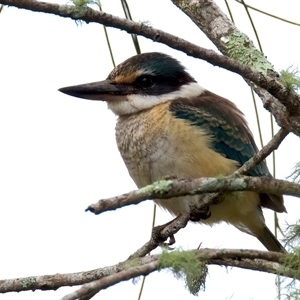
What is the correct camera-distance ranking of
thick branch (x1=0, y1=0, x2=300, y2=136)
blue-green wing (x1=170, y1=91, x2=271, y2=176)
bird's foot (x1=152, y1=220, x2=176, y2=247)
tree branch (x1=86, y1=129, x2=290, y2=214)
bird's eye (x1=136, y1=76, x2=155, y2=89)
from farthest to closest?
1. bird's eye (x1=136, y1=76, x2=155, y2=89)
2. blue-green wing (x1=170, y1=91, x2=271, y2=176)
3. bird's foot (x1=152, y1=220, x2=176, y2=247)
4. thick branch (x1=0, y1=0, x2=300, y2=136)
5. tree branch (x1=86, y1=129, x2=290, y2=214)

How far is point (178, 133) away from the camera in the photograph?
3484mm

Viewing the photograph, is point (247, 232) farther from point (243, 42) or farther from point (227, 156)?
point (243, 42)

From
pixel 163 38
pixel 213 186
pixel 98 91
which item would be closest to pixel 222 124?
pixel 98 91

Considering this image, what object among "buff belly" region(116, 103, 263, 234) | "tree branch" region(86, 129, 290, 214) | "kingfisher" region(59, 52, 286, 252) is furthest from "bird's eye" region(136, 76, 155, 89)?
"tree branch" region(86, 129, 290, 214)

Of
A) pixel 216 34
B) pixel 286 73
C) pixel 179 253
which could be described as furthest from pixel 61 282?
pixel 216 34

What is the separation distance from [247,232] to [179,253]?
2195 millimetres

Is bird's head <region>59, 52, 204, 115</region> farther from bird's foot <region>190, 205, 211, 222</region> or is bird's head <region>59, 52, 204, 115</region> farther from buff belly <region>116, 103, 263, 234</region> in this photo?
bird's foot <region>190, 205, 211, 222</region>

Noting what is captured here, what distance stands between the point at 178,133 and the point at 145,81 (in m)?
0.55

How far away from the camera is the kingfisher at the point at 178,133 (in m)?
3.45

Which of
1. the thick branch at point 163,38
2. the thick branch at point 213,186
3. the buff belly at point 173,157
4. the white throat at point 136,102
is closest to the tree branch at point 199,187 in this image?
the thick branch at point 213,186

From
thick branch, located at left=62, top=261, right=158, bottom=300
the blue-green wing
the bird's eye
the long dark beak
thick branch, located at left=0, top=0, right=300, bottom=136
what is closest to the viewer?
thick branch, located at left=62, top=261, right=158, bottom=300

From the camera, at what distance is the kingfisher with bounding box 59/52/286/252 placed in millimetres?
3453

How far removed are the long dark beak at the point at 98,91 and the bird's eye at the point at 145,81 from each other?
11 cm

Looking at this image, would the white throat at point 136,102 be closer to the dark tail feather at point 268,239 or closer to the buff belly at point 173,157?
the buff belly at point 173,157
